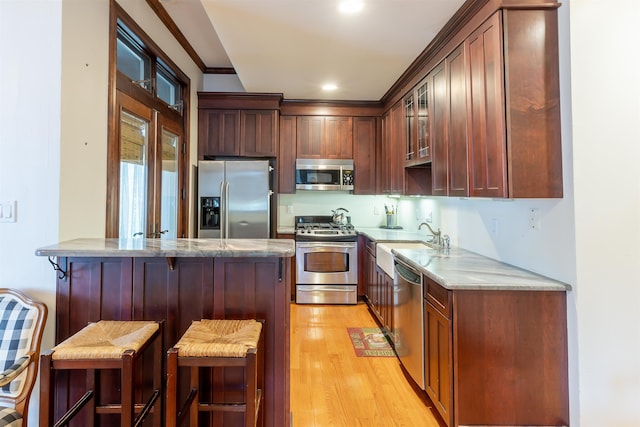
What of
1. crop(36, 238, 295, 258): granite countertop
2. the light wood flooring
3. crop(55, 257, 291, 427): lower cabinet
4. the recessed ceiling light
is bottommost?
the light wood flooring

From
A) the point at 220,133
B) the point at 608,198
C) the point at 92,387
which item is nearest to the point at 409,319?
the point at 608,198

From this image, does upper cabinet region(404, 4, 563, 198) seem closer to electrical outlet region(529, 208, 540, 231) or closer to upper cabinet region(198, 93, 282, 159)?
electrical outlet region(529, 208, 540, 231)

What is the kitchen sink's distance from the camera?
2781 millimetres

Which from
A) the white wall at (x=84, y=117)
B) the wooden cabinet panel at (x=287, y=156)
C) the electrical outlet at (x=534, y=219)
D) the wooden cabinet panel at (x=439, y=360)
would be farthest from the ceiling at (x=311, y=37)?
the wooden cabinet panel at (x=439, y=360)

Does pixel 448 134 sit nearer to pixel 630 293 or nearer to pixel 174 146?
pixel 630 293

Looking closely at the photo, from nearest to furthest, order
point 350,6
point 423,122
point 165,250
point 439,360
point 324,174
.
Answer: point 165,250 < point 439,360 < point 350,6 < point 423,122 < point 324,174

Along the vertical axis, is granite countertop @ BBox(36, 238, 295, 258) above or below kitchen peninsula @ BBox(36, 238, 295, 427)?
above

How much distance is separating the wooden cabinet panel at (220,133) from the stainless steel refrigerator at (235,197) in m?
0.36

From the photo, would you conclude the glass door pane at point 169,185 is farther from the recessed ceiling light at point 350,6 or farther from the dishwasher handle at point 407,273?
the dishwasher handle at point 407,273

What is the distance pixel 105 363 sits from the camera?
4.03 feet

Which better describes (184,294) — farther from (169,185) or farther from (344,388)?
(169,185)

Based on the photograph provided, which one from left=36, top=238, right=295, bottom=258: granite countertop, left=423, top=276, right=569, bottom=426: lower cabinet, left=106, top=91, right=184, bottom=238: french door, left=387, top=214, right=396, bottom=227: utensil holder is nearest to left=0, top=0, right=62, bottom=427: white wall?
left=36, top=238, right=295, bottom=258: granite countertop

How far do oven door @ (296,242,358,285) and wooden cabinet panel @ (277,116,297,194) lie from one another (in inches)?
33.3

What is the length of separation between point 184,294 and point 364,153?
10.6 ft
